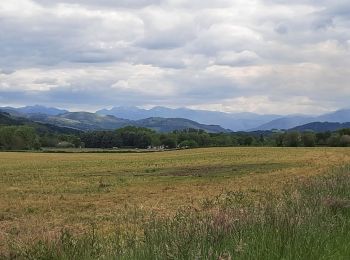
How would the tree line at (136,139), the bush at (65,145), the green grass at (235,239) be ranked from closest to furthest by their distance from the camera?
the green grass at (235,239) → the tree line at (136,139) → the bush at (65,145)

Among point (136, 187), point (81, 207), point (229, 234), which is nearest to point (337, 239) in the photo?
point (229, 234)

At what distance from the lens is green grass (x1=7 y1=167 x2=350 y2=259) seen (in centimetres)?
645

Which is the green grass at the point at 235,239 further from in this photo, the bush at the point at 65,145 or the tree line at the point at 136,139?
the bush at the point at 65,145

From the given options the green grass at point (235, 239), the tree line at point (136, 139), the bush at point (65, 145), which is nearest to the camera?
the green grass at point (235, 239)

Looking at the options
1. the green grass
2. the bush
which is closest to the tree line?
the bush

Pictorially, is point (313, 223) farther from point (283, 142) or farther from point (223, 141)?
point (223, 141)

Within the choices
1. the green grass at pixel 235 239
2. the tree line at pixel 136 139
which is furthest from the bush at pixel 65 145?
the green grass at pixel 235 239

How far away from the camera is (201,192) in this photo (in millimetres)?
23922

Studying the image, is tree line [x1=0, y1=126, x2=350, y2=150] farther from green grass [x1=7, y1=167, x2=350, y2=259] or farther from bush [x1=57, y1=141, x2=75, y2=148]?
green grass [x1=7, y1=167, x2=350, y2=259]

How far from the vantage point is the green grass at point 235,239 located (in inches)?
254

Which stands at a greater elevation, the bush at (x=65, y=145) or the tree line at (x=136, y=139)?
the tree line at (x=136, y=139)

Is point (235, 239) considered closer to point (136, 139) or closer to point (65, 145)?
point (65, 145)

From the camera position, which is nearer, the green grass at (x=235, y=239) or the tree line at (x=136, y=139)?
the green grass at (x=235, y=239)

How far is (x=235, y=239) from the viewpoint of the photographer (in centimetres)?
702
